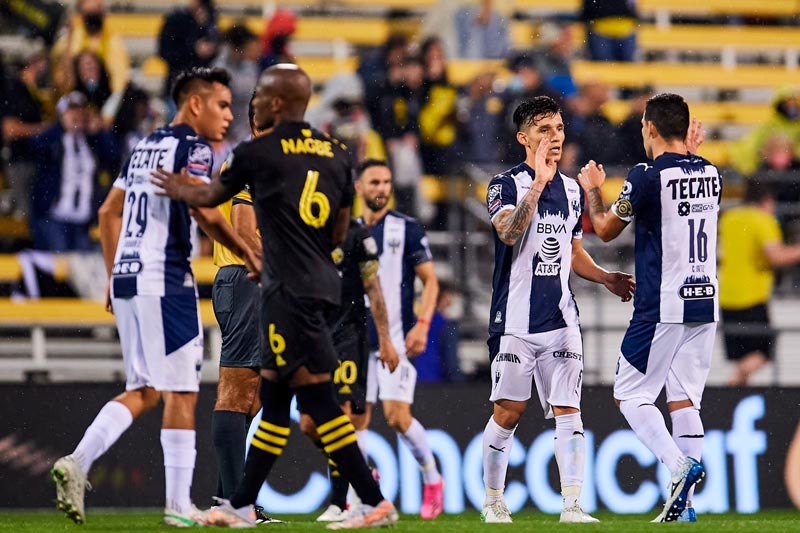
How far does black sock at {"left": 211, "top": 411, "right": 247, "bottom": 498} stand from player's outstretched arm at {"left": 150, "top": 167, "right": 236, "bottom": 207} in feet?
5.32

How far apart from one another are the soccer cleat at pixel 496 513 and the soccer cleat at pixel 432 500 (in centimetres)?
209

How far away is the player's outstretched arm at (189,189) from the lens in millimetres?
6355

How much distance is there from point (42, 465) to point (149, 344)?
4.40m

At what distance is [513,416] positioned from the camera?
305 inches

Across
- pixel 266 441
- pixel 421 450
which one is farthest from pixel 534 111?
pixel 421 450

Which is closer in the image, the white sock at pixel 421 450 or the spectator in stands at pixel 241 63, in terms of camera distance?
the white sock at pixel 421 450

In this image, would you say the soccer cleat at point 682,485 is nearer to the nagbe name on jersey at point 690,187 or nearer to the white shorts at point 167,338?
the nagbe name on jersey at point 690,187

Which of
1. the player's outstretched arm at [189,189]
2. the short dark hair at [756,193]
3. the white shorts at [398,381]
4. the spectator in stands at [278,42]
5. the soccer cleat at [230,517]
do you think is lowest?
the soccer cleat at [230,517]

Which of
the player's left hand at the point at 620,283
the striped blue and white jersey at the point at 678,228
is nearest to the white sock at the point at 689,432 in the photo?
the striped blue and white jersey at the point at 678,228

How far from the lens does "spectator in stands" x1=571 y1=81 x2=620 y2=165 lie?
1402 centimetres

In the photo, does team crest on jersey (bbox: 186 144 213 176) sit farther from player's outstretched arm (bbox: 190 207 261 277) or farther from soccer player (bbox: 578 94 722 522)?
soccer player (bbox: 578 94 722 522)

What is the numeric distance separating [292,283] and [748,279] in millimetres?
6914

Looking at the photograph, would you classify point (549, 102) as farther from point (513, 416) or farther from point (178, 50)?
point (178, 50)

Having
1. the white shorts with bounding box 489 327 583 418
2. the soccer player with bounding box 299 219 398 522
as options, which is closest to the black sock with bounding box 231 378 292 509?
the white shorts with bounding box 489 327 583 418
